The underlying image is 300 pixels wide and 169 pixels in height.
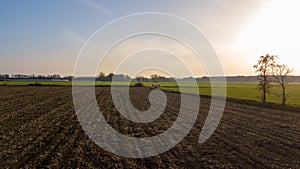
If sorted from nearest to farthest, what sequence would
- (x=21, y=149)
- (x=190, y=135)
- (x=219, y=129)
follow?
(x=21, y=149), (x=190, y=135), (x=219, y=129)

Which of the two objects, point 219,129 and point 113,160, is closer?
point 113,160

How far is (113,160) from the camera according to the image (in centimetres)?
938

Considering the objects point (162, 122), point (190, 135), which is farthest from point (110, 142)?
point (162, 122)

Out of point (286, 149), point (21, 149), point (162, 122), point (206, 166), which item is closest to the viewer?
point (206, 166)

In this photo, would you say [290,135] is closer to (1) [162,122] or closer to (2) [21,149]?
(1) [162,122]

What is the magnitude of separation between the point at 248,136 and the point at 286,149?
2580 mm

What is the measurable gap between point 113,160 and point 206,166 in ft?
9.64

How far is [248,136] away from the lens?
1406 cm

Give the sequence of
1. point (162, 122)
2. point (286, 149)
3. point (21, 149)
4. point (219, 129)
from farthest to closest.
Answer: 1. point (162, 122)
2. point (219, 129)
3. point (286, 149)
4. point (21, 149)

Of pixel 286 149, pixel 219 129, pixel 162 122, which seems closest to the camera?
pixel 286 149

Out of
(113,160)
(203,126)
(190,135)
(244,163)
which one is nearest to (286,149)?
(244,163)

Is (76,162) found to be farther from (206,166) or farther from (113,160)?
(206,166)

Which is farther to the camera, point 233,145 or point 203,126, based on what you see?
point 203,126

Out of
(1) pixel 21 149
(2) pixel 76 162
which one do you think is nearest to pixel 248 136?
(2) pixel 76 162
